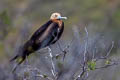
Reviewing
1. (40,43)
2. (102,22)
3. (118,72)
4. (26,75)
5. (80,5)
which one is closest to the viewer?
(26,75)

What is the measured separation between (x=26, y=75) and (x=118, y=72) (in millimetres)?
3847

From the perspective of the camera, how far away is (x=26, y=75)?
8.51 meters

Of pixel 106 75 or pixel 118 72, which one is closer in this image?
pixel 106 75

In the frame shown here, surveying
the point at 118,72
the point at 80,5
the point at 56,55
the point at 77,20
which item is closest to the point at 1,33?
the point at 118,72

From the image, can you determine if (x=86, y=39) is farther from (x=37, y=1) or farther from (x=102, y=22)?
(x=37, y=1)

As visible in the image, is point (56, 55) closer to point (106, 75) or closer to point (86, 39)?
point (86, 39)

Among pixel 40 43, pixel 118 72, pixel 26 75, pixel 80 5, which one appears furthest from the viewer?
pixel 80 5

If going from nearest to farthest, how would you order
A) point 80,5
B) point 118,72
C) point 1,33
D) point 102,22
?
point 118,72 → point 1,33 → point 102,22 → point 80,5

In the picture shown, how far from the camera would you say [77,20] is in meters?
27.4

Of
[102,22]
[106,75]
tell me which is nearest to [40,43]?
[106,75]

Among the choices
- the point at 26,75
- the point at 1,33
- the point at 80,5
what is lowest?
the point at 80,5

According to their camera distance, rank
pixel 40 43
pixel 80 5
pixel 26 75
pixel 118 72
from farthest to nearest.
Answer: pixel 80 5 < pixel 118 72 < pixel 40 43 < pixel 26 75

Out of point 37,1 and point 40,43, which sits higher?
point 40,43

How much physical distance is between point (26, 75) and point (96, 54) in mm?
902
